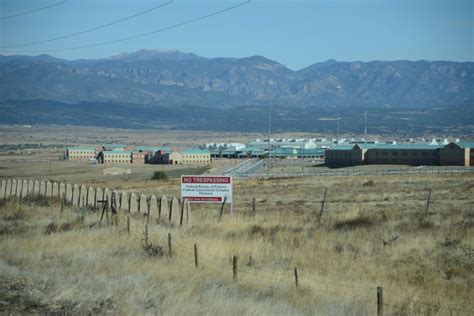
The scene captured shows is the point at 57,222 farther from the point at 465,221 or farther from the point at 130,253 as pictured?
the point at 465,221

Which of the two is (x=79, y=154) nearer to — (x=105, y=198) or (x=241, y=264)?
(x=105, y=198)

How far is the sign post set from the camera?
26.9 meters

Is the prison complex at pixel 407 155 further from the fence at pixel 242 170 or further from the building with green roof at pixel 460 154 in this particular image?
the fence at pixel 242 170

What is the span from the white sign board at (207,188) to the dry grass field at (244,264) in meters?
0.75

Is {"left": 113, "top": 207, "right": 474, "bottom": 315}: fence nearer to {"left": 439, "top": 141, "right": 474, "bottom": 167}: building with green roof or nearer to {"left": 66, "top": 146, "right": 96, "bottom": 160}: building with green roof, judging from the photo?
{"left": 439, "top": 141, "right": 474, "bottom": 167}: building with green roof

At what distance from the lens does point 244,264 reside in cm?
1656

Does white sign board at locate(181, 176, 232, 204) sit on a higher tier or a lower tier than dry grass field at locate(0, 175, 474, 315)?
higher

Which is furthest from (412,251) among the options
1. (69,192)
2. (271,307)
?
(69,192)

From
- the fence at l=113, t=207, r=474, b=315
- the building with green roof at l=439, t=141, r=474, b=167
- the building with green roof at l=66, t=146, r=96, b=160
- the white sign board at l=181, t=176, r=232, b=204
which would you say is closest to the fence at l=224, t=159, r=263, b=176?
the building with green roof at l=439, t=141, r=474, b=167

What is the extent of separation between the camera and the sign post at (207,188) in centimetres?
2692

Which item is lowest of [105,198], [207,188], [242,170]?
[242,170]

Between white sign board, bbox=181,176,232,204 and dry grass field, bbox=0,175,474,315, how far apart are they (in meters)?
0.75

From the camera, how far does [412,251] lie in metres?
18.6

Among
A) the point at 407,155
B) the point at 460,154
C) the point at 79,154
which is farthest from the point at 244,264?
the point at 79,154
